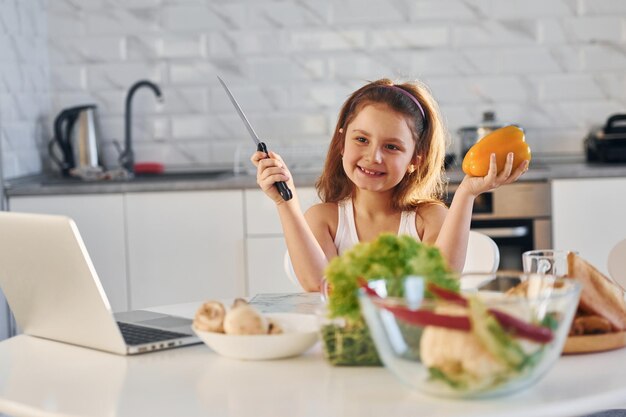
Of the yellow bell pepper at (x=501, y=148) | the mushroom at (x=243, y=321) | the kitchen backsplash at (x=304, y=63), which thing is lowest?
the mushroom at (x=243, y=321)

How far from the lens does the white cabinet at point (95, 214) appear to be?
383cm

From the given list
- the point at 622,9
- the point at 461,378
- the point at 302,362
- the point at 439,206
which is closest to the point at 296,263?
the point at 439,206

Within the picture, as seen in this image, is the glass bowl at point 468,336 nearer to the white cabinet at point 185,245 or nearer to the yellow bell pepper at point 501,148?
the yellow bell pepper at point 501,148

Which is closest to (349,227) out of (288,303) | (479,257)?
(479,257)

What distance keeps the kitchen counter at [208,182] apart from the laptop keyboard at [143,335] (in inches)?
78.2

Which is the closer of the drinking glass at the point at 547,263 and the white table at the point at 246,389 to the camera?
the white table at the point at 246,389

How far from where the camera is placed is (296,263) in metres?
2.38

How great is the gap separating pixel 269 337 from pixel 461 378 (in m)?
0.38

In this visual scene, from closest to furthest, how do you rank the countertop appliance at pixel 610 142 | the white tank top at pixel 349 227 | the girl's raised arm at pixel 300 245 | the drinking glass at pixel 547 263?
1. the drinking glass at pixel 547 263
2. the girl's raised arm at pixel 300 245
3. the white tank top at pixel 349 227
4. the countertop appliance at pixel 610 142

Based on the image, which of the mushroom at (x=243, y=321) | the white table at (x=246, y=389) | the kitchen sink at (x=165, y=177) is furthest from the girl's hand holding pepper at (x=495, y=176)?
the kitchen sink at (x=165, y=177)

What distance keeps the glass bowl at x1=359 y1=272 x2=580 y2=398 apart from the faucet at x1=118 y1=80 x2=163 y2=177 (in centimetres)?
313

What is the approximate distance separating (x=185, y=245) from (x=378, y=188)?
5.04ft

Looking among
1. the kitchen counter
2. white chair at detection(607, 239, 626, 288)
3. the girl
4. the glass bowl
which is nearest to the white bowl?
the glass bowl

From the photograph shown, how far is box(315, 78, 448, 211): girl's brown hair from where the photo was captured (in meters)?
2.51
